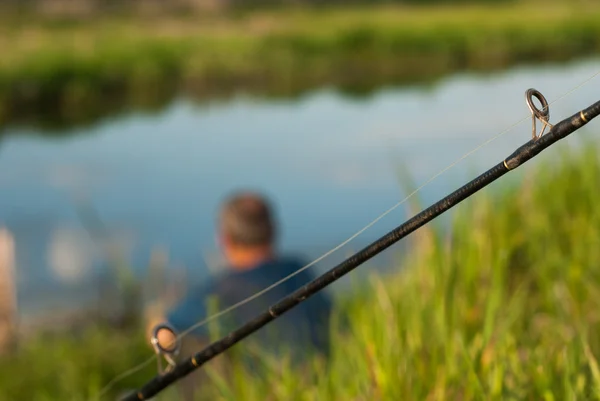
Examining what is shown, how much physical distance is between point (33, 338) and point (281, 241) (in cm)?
402

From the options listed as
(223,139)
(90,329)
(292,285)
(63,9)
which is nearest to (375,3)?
(63,9)

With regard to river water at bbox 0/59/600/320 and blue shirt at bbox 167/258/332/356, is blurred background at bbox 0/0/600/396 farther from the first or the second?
blue shirt at bbox 167/258/332/356

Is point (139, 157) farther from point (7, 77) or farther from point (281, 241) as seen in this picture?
point (281, 241)

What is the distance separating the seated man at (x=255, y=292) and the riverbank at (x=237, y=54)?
11.7 meters

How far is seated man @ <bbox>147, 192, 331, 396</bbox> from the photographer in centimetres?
268

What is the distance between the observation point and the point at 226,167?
12484 mm

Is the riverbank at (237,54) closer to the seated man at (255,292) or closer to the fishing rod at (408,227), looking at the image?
the seated man at (255,292)

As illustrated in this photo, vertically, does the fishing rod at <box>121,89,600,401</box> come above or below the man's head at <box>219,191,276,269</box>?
above

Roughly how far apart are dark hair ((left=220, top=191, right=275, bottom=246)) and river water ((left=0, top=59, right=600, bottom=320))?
8.89ft

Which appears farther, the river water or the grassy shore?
the river water

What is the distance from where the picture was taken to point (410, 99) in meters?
17.0

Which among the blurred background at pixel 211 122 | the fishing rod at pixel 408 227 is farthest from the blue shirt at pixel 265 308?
the fishing rod at pixel 408 227

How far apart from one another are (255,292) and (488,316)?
1.16 metres

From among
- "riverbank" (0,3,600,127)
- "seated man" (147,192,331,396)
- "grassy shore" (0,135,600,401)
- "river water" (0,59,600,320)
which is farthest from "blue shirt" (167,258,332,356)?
"riverbank" (0,3,600,127)
